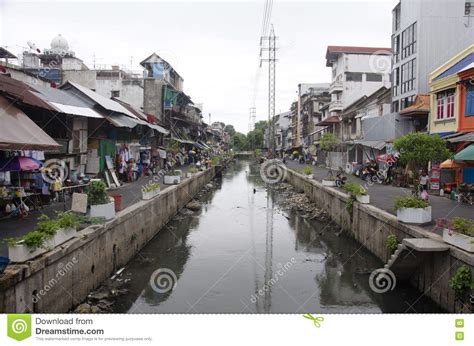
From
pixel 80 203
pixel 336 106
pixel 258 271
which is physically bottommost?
pixel 258 271

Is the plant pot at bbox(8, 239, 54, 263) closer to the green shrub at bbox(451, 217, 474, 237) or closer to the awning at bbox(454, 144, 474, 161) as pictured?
the green shrub at bbox(451, 217, 474, 237)

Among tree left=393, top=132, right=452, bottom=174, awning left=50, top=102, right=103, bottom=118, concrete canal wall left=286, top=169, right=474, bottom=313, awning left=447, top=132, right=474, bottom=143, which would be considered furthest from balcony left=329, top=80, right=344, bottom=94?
awning left=50, top=102, right=103, bottom=118

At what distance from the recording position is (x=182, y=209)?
30906mm

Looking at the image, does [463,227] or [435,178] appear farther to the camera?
[435,178]

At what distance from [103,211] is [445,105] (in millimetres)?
20603

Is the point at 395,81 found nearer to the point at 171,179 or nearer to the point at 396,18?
the point at 396,18

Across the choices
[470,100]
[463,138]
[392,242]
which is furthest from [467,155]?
[392,242]

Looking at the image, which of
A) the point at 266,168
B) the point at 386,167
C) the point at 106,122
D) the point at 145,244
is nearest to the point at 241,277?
the point at 145,244

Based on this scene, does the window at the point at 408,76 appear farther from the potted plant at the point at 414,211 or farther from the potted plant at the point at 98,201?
the potted plant at the point at 98,201

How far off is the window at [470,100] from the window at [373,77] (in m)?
34.4

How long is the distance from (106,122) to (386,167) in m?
19.4

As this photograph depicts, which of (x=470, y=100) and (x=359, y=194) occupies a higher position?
(x=470, y=100)

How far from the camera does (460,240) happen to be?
1091 centimetres

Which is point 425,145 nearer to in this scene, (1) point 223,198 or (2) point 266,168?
(1) point 223,198
